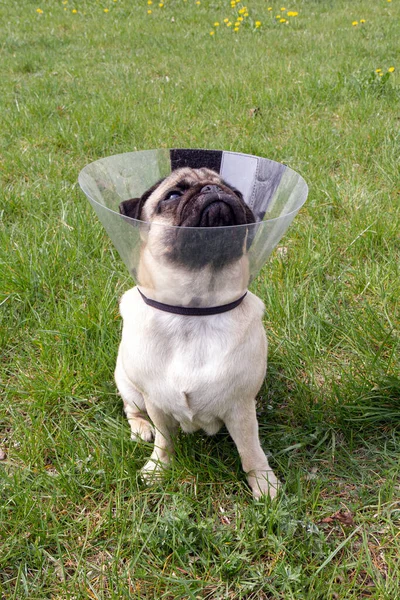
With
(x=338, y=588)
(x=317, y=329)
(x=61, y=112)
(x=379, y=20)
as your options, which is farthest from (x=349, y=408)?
(x=379, y=20)

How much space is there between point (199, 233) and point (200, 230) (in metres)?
0.02

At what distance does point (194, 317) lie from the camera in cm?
168

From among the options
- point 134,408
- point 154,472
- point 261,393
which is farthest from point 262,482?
point 134,408

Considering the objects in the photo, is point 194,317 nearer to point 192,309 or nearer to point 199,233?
point 192,309

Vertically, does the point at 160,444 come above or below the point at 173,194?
below

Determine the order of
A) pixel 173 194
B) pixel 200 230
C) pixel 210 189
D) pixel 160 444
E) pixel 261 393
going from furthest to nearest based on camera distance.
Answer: pixel 261 393 → pixel 160 444 → pixel 173 194 → pixel 210 189 → pixel 200 230

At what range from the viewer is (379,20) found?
7719 millimetres

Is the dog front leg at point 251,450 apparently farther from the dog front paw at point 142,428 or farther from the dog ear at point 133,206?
the dog ear at point 133,206

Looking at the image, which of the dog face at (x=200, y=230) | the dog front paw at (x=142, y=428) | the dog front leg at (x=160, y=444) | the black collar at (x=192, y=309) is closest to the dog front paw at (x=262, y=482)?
the dog front leg at (x=160, y=444)

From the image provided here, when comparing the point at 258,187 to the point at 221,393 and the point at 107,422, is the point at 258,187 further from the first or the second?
the point at 107,422

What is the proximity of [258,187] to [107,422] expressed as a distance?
3.61 ft

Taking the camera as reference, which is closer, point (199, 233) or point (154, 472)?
point (199, 233)

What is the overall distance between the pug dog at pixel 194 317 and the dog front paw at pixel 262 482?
0.32 feet

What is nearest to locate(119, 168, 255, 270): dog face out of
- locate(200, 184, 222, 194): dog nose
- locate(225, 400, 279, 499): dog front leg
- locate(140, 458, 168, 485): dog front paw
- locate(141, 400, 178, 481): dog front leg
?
locate(200, 184, 222, 194): dog nose
